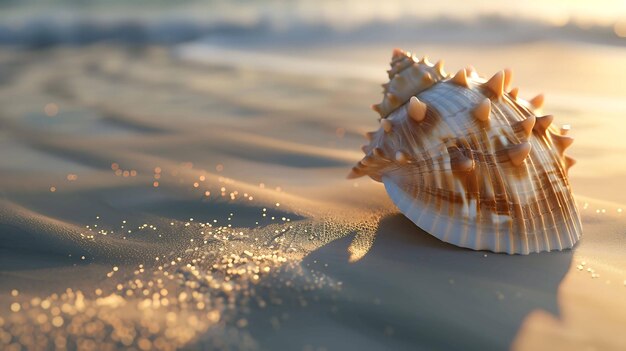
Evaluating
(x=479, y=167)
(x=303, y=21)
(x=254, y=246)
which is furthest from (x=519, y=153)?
(x=303, y=21)

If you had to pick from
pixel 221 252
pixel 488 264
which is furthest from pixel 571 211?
pixel 221 252

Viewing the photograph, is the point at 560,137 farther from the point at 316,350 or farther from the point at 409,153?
the point at 316,350

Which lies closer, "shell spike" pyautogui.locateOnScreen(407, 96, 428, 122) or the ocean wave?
"shell spike" pyautogui.locateOnScreen(407, 96, 428, 122)

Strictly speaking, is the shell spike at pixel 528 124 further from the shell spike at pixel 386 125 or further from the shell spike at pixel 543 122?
the shell spike at pixel 386 125

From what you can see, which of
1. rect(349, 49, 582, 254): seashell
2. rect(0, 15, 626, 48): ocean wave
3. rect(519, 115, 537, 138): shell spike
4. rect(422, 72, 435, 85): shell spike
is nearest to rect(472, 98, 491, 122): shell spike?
rect(349, 49, 582, 254): seashell

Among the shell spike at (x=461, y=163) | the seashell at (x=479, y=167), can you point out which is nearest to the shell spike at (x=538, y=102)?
the seashell at (x=479, y=167)

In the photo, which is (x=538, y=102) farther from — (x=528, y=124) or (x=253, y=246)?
(x=253, y=246)

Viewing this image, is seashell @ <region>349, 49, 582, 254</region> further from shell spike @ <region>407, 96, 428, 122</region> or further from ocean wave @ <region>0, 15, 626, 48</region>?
ocean wave @ <region>0, 15, 626, 48</region>
